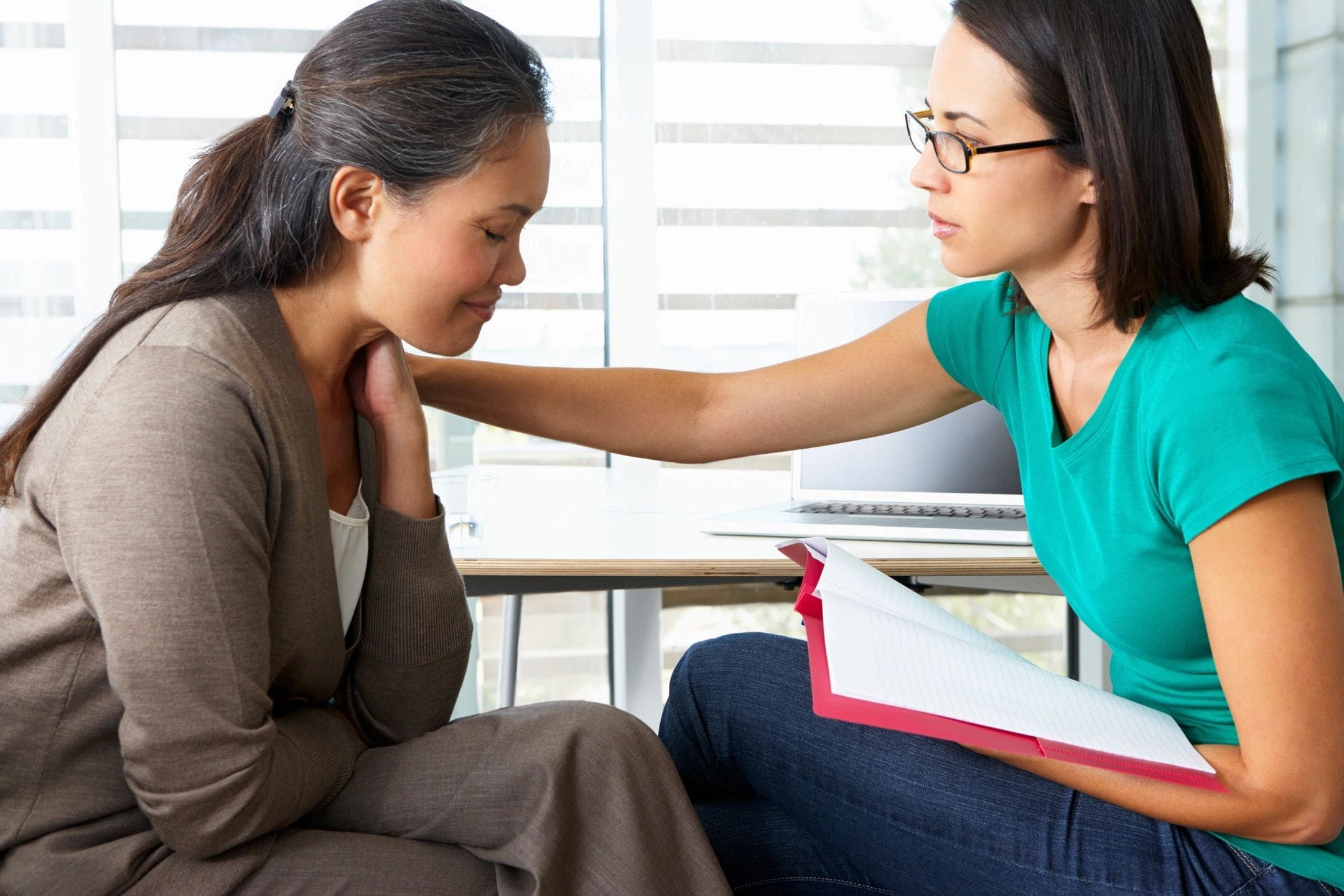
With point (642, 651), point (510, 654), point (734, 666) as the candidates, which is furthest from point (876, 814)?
point (510, 654)

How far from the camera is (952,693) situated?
0.79m

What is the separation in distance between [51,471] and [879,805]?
692 mm

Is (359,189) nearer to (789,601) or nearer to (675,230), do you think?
(675,230)

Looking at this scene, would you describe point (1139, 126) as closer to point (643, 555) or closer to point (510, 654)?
point (643, 555)

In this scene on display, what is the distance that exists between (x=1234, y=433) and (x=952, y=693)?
0.88 ft

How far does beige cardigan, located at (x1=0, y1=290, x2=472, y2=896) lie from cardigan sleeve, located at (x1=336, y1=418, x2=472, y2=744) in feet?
0.34

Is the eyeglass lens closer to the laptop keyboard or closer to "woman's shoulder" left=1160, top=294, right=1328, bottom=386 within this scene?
"woman's shoulder" left=1160, top=294, right=1328, bottom=386

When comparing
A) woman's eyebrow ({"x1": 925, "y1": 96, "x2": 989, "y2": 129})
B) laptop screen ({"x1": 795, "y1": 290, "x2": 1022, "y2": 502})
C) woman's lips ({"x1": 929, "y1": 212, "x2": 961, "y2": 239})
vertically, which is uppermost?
woman's eyebrow ({"x1": 925, "y1": 96, "x2": 989, "y2": 129})

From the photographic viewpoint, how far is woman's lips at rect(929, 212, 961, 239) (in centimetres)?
101

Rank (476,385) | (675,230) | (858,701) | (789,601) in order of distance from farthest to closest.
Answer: (789,601) < (675,230) < (476,385) < (858,701)

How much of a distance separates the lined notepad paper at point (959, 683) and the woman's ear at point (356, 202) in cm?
48

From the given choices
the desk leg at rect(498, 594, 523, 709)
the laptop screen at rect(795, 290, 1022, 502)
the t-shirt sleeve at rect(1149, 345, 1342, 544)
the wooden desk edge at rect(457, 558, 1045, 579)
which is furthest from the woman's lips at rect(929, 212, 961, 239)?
the desk leg at rect(498, 594, 523, 709)

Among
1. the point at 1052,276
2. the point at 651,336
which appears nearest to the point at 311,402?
the point at 1052,276

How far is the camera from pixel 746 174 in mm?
2920
